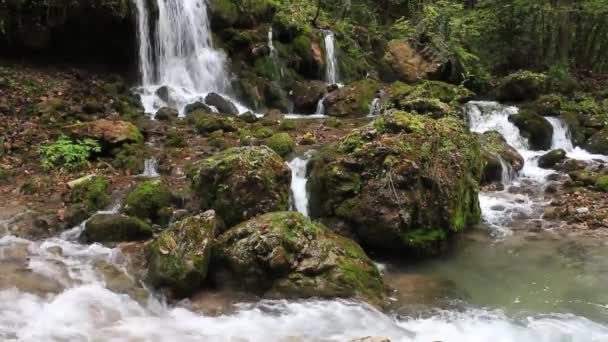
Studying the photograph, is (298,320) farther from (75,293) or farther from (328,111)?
(328,111)

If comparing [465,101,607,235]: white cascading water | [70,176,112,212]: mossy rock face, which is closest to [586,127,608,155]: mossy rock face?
[465,101,607,235]: white cascading water

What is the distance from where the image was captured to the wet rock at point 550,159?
12852 mm

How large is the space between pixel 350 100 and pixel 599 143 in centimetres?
681

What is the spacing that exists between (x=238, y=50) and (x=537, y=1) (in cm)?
1192

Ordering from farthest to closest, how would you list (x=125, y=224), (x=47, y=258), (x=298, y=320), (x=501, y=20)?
(x=501, y=20) < (x=125, y=224) < (x=47, y=258) < (x=298, y=320)

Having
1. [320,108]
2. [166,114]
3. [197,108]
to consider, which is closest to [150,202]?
[166,114]

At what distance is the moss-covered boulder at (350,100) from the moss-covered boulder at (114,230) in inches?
347

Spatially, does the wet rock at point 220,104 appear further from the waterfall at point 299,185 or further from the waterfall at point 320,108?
the waterfall at point 299,185

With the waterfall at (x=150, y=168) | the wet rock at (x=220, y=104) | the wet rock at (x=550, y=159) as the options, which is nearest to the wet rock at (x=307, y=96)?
the wet rock at (x=220, y=104)

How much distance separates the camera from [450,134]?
8.90 m

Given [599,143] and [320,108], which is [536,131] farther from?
[320,108]

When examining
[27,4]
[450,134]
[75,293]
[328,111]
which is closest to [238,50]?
[328,111]

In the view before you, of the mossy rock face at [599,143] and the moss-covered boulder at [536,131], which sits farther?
the moss-covered boulder at [536,131]

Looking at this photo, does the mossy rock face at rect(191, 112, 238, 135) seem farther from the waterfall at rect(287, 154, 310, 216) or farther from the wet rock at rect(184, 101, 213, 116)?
the waterfall at rect(287, 154, 310, 216)
